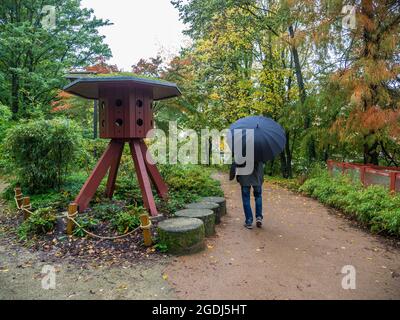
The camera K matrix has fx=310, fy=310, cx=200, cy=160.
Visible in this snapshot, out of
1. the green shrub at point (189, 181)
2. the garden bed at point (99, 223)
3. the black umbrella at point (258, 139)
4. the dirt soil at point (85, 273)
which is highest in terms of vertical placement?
the black umbrella at point (258, 139)

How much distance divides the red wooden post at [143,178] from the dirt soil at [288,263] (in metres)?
1.38

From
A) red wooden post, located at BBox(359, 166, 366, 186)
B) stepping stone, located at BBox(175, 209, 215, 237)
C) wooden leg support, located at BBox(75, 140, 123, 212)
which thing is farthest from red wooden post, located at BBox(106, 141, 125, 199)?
red wooden post, located at BBox(359, 166, 366, 186)

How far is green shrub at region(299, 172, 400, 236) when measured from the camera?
576 centimetres

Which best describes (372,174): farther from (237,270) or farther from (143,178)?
(143,178)

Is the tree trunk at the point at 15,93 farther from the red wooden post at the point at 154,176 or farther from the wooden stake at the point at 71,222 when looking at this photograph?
the wooden stake at the point at 71,222

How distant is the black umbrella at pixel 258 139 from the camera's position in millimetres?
5328

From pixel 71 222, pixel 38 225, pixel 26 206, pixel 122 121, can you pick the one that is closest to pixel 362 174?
pixel 122 121

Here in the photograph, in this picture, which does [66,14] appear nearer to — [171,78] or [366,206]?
Answer: [171,78]

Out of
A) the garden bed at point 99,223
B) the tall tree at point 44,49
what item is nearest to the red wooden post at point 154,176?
the garden bed at point 99,223

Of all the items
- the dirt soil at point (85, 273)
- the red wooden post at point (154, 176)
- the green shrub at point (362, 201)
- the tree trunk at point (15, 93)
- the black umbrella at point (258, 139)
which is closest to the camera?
the dirt soil at point (85, 273)

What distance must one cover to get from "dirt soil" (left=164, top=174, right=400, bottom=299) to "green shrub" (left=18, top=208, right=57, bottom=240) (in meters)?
2.46

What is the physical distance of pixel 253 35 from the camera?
13.6 metres

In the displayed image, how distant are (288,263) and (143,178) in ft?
10.3
